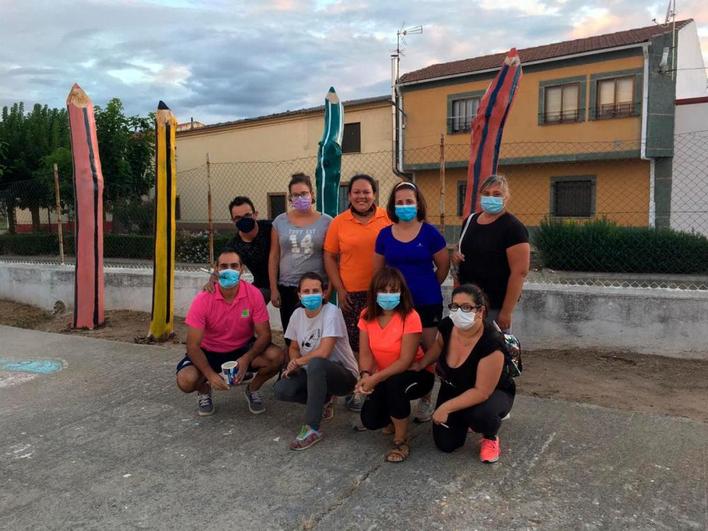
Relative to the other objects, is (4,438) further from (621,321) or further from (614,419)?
(621,321)

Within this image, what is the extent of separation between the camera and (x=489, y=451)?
297 centimetres

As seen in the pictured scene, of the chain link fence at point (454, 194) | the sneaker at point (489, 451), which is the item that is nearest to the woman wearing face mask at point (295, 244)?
the sneaker at point (489, 451)

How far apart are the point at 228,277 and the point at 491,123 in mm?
2694

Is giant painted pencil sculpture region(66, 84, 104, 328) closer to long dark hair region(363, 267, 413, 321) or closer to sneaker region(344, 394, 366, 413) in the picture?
sneaker region(344, 394, 366, 413)

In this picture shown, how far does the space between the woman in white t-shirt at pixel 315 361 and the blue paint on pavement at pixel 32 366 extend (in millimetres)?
2776

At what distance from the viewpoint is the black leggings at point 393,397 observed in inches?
122

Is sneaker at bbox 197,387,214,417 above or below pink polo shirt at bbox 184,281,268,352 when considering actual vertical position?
below

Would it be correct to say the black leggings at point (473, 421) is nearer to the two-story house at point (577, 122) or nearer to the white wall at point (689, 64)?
the two-story house at point (577, 122)

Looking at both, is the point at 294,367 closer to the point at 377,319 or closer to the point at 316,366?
the point at 316,366

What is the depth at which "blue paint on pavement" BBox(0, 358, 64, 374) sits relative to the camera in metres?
5.00

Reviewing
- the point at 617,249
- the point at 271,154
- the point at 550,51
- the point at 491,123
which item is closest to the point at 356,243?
the point at 491,123

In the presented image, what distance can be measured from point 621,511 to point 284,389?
186 centimetres

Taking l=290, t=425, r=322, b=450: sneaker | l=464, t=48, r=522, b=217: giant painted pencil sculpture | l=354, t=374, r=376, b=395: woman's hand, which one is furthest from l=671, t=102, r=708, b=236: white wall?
l=290, t=425, r=322, b=450: sneaker

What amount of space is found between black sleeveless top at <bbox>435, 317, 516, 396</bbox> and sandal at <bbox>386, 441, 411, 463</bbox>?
40 centimetres
